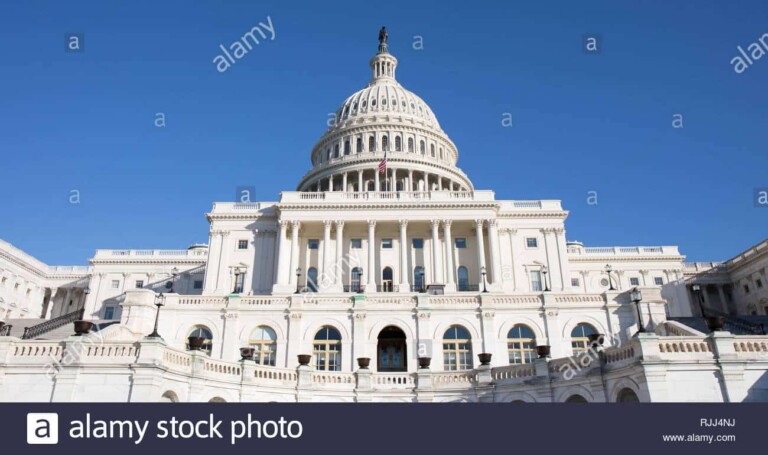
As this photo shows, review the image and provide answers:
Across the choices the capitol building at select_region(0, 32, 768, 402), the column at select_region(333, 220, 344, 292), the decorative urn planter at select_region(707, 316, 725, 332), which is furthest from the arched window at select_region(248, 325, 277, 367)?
the decorative urn planter at select_region(707, 316, 725, 332)

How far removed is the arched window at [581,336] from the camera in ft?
125

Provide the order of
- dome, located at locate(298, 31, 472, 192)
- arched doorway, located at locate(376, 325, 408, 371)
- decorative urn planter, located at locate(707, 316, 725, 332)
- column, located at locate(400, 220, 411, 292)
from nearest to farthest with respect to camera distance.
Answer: decorative urn planter, located at locate(707, 316, 725, 332) → arched doorway, located at locate(376, 325, 408, 371) → column, located at locate(400, 220, 411, 292) → dome, located at locate(298, 31, 472, 192)

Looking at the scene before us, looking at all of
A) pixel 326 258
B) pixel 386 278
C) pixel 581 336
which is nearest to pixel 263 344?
pixel 581 336

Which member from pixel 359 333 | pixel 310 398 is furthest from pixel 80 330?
pixel 359 333

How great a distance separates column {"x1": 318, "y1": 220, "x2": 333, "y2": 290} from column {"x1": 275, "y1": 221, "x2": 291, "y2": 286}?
4.50 meters

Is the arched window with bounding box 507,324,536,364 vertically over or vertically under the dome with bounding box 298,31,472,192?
under

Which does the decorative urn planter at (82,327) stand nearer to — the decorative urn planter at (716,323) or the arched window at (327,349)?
the arched window at (327,349)

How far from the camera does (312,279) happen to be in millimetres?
68688

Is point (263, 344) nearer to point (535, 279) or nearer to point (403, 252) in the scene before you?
point (403, 252)

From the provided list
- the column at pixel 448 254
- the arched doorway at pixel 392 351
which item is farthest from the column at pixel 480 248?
the arched doorway at pixel 392 351

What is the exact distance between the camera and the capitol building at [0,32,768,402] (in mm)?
22781

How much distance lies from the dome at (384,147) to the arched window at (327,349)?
52582 millimetres

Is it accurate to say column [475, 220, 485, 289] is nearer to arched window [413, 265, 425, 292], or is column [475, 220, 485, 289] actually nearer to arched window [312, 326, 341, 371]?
arched window [413, 265, 425, 292]
